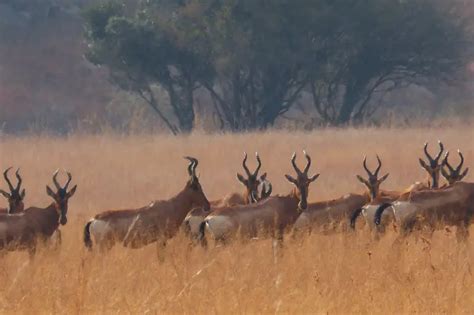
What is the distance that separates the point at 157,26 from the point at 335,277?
30281 millimetres

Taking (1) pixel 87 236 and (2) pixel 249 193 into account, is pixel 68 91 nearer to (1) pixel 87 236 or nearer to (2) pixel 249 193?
(2) pixel 249 193

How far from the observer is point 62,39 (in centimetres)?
5891

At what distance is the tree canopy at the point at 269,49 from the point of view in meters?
39.3

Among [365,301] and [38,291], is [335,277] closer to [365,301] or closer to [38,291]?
[365,301]

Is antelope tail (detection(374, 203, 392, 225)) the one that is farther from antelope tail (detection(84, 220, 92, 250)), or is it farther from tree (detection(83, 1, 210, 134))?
tree (detection(83, 1, 210, 134))

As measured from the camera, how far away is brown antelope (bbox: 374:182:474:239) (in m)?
13.5

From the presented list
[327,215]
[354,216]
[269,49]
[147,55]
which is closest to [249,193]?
[327,215]

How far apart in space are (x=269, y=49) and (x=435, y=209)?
2569 centimetres

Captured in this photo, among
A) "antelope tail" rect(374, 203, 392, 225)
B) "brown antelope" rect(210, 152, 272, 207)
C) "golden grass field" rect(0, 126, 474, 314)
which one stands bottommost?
"golden grass field" rect(0, 126, 474, 314)

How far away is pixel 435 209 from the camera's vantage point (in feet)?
44.7

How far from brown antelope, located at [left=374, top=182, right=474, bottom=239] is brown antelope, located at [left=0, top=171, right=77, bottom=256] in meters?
3.44

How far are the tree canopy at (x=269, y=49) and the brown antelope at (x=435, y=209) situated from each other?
2495 centimetres

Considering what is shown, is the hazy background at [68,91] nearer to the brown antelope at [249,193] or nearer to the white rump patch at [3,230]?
the brown antelope at [249,193]

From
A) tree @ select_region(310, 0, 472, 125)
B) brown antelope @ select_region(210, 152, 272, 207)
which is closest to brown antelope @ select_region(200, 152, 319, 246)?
brown antelope @ select_region(210, 152, 272, 207)
